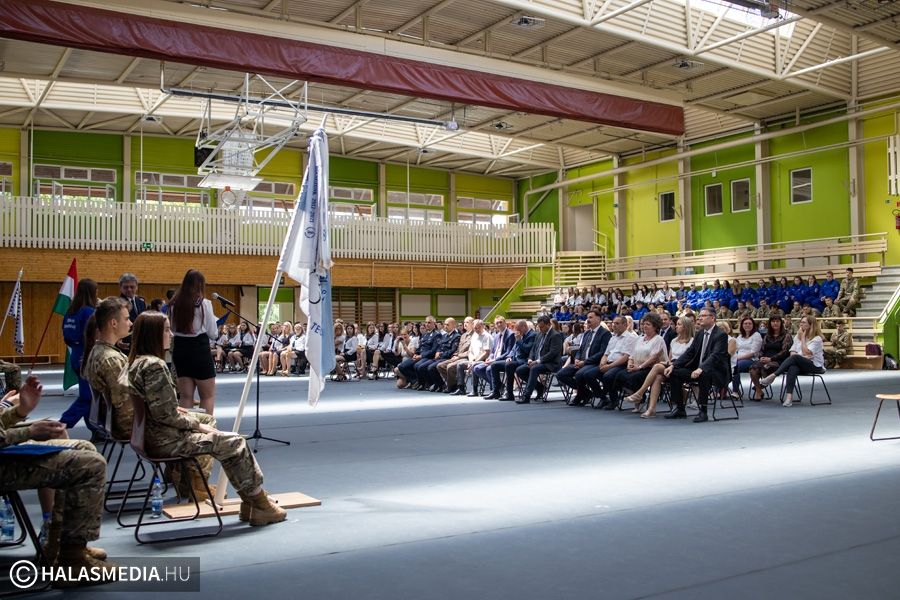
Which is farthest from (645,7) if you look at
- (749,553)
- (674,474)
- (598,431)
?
(749,553)

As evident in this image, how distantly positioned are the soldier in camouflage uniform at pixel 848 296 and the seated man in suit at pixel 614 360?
9.61 metres

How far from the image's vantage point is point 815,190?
21344 mm

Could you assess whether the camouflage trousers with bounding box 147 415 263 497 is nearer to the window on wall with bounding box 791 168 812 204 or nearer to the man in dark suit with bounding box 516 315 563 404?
the man in dark suit with bounding box 516 315 563 404

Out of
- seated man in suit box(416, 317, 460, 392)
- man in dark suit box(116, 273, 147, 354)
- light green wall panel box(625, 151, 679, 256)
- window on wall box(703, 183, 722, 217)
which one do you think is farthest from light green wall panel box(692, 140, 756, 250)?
man in dark suit box(116, 273, 147, 354)

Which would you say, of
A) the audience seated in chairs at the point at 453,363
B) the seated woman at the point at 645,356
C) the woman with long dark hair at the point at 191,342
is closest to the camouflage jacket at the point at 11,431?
the woman with long dark hair at the point at 191,342

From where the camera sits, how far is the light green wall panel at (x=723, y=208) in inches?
909

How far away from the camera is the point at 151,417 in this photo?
13.6 ft

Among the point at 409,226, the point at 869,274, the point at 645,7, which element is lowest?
the point at 869,274

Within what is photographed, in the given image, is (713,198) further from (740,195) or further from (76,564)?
(76,564)

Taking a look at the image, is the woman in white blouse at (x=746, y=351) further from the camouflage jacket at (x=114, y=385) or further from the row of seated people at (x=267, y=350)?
the row of seated people at (x=267, y=350)

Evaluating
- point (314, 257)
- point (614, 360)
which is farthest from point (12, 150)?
point (314, 257)

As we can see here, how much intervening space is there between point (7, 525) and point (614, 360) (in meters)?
7.79

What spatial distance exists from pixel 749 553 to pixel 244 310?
2102cm

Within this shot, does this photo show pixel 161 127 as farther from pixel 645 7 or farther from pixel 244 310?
pixel 645 7
